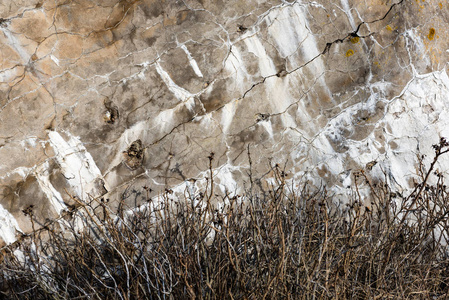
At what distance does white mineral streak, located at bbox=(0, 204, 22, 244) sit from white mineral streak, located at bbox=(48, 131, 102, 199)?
0.49m

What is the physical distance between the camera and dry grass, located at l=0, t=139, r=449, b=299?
2.04 metres

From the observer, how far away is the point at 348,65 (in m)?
3.09

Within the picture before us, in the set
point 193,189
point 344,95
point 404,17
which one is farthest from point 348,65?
point 193,189

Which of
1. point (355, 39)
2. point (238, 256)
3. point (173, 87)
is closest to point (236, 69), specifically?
point (173, 87)

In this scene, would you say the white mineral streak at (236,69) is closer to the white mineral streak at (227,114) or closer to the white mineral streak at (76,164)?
the white mineral streak at (227,114)

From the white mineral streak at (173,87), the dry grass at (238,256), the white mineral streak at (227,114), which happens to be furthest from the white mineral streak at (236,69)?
the dry grass at (238,256)

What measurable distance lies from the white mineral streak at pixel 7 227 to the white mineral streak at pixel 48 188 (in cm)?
30

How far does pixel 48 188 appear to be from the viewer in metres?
2.85

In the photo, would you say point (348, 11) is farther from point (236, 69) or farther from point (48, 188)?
point (48, 188)

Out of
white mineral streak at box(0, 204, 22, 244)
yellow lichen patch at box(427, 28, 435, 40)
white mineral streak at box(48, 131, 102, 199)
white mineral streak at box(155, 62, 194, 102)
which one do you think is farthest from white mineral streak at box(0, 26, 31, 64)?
yellow lichen patch at box(427, 28, 435, 40)

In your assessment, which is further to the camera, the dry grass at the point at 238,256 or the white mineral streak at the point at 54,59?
the white mineral streak at the point at 54,59

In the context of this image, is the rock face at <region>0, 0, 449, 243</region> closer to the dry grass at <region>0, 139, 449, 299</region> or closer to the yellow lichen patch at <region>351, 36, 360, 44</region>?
the yellow lichen patch at <region>351, 36, 360, 44</region>

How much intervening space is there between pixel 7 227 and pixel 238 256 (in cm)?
177

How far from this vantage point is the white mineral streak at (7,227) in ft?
9.17
